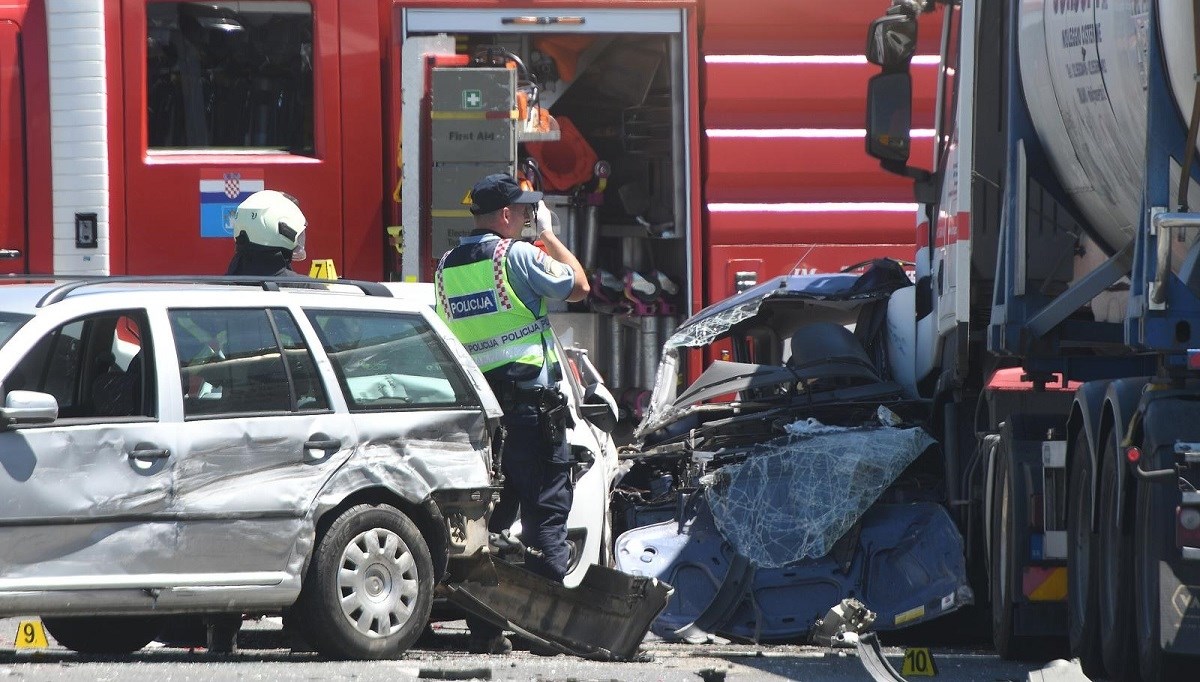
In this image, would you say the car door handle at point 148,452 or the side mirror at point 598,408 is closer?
the car door handle at point 148,452

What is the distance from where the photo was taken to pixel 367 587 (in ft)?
22.7

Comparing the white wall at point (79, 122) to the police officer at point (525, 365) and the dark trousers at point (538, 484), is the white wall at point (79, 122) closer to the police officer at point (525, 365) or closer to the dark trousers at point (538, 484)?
the police officer at point (525, 365)

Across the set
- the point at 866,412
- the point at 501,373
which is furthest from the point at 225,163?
the point at 866,412

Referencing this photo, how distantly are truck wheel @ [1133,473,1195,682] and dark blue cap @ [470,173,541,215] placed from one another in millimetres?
3215

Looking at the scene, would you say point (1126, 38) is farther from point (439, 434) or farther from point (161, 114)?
point (161, 114)

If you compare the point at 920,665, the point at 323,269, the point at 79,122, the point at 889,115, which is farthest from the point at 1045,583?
the point at 79,122

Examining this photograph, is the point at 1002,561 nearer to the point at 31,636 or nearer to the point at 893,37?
the point at 893,37

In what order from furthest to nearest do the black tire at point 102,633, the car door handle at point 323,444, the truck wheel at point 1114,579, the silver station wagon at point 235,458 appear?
the black tire at point 102,633, the car door handle at point 323,444, the silver station wagon at point 235,458, the truck wheel at point 1114,579

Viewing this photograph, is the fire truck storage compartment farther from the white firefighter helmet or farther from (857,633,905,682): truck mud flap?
(857,633,905,682): truck mud flap

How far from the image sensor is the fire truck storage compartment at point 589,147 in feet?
33.9

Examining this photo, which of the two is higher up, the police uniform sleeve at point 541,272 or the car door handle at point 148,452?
the police uniform sleeve at point 541,272

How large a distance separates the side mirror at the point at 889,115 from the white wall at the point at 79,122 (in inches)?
163

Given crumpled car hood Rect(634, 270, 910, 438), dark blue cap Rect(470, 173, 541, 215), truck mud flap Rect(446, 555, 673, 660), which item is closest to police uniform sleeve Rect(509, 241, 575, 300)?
dark blue cap Rect(470, 173, 541, 215)

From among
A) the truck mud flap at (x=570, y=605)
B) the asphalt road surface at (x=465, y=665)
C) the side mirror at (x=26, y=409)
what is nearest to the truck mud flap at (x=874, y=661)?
the asphalt road surface at (x=465, y=665)
